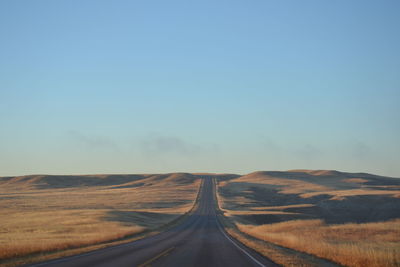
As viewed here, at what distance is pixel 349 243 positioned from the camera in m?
31.1

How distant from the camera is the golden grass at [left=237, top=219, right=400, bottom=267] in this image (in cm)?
1738

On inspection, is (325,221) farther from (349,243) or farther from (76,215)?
(76,215)

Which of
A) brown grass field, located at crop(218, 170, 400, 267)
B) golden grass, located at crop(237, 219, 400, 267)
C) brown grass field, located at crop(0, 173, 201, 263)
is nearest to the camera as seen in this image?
golden grass, located at crop(237, 219, 400, 267)

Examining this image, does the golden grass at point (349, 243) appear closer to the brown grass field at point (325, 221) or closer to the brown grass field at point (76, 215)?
the brown grass field at point (325, 221)

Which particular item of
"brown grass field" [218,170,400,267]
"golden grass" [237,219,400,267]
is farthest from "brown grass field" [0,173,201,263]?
"golden grass" [237,219,400,267]

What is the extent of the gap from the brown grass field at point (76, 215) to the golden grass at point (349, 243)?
14.5m

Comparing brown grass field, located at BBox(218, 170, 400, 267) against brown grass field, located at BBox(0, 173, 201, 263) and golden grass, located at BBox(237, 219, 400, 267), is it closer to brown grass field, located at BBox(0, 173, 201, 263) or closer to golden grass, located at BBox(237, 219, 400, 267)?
golden grass, located at BBox(237, 219, 400, 267)

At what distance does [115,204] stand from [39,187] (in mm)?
91277

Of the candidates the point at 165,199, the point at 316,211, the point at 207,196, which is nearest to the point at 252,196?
the point at 207,196

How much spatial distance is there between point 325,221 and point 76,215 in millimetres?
41257

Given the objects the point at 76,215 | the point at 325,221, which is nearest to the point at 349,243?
the point at 325,221

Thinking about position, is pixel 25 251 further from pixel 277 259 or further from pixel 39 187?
pixel 39 187

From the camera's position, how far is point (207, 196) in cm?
12369

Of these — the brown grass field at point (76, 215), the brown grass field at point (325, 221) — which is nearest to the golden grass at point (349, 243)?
the brown grass field at point (325, 221)
